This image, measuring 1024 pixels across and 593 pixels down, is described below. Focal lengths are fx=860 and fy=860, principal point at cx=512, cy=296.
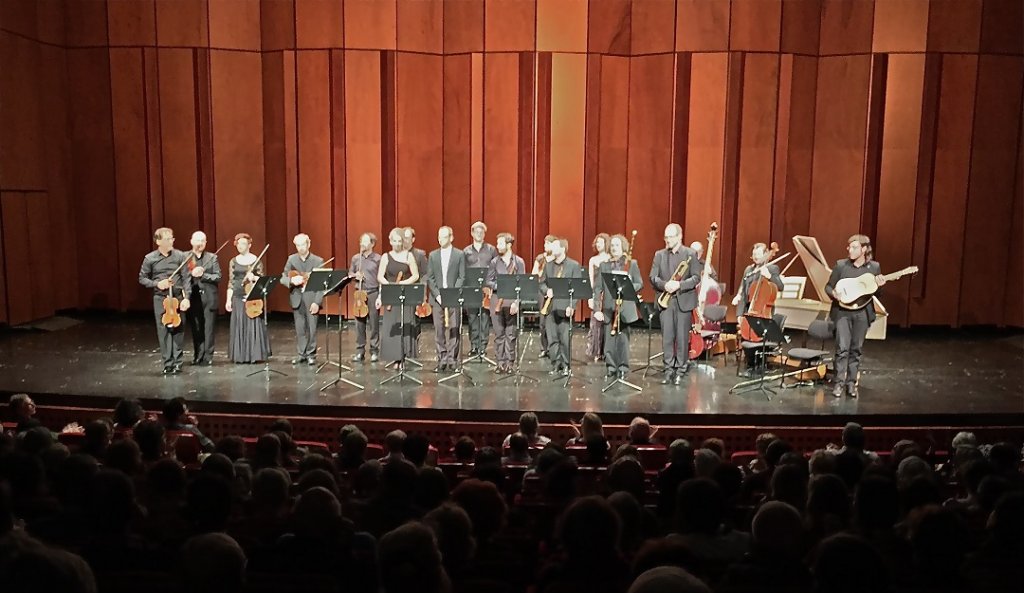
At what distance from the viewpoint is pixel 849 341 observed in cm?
908

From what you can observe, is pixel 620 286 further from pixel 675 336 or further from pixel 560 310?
pixel 675 336

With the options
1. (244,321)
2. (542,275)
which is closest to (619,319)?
(542,275)

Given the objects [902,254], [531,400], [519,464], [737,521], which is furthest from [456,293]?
[902,254]

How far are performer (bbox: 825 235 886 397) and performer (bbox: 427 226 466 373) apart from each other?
4.10 meters

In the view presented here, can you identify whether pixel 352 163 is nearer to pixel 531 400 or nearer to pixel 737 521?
pixel 531 400

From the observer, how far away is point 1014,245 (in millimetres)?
13586

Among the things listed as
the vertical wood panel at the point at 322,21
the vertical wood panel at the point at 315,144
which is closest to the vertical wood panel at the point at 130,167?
the vertical wood panel at the point at 315,144

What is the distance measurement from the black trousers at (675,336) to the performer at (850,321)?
60.4 inches

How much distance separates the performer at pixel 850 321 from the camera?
29.0 ft

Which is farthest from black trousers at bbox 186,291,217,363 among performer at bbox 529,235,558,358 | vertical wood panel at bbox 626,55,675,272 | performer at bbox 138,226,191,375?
vertical wood panel at bbox 626,55,675,272

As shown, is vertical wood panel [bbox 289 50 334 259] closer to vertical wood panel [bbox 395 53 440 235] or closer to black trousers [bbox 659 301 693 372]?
vertical wood panel [bbox 395 53 440 235]

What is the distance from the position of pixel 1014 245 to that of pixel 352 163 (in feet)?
34.8

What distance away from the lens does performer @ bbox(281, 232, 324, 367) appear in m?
10.1

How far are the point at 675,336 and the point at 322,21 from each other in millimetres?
7928
